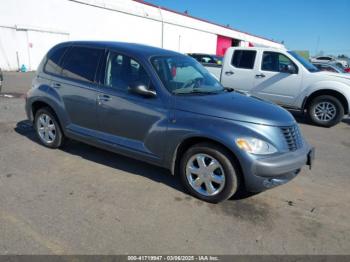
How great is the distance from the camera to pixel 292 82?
8047 mm

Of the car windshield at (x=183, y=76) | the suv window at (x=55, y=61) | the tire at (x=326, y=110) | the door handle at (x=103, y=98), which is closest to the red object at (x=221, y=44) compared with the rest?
the tire at (x=326, y=110)

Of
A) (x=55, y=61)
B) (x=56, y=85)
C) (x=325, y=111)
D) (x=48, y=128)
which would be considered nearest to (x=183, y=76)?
(x=56, y=85)

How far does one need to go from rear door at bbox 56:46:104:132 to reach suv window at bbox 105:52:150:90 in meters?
0.24

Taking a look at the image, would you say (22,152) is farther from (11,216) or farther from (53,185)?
(11,216)

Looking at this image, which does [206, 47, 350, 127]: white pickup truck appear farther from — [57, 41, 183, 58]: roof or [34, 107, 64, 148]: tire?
[34, 107, 64, 148]: tire

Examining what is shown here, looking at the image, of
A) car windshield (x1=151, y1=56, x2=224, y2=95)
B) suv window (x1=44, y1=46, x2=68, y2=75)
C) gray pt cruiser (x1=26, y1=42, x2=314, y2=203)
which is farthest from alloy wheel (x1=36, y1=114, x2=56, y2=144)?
car windshield (x1=151, y1=56, x2=224, y2=95)

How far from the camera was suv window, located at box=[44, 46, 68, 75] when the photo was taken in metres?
4.89

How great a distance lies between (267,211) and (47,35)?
2001 centimetres

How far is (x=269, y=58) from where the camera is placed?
8406 millimetres

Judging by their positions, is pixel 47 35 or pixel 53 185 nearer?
pixel 53 185

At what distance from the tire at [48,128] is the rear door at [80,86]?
39 centimetres

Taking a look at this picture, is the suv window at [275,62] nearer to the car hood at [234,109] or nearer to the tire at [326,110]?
the tire at [326,110]

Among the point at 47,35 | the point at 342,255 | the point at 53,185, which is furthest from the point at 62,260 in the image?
the point at 47,35

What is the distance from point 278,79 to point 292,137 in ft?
16.7
